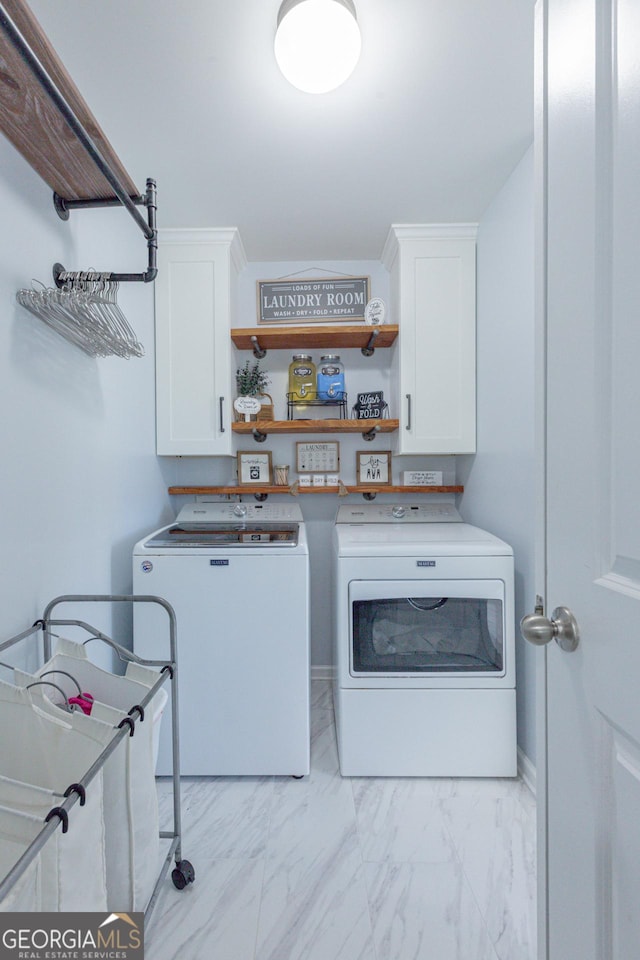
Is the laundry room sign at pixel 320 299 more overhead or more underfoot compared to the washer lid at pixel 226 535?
more overhead

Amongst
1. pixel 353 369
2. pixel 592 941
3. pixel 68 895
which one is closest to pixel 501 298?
pixel 353 369

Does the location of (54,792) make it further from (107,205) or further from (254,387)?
(254,387)

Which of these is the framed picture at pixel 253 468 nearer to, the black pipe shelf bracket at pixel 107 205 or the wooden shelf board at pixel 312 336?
the wooden shelf board at pixel 312 336

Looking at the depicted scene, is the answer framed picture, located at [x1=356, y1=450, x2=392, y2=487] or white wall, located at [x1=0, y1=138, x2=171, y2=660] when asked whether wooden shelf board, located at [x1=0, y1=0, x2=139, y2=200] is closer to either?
white wall, located at [x1=0, y1=138, x2=171, y2=660]

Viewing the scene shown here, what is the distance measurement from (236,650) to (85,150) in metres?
1.63

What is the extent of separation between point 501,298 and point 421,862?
2051 millimetres

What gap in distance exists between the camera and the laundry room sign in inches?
106

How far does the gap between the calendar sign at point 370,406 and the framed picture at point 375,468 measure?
0.77 ft

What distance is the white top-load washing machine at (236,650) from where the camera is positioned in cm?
187

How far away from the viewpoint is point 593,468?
71 cm

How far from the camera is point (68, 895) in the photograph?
2.54 ft

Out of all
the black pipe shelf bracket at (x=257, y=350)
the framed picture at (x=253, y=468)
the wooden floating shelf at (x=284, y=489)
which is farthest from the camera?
the framed picture at (x=253, y=468)

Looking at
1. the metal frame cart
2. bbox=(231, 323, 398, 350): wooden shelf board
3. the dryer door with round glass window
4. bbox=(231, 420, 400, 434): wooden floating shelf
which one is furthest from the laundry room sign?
the metal frame cart

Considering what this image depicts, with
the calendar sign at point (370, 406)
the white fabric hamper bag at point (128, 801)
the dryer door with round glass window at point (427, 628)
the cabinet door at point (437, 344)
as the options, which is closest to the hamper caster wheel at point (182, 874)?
the white fabric hamper bag at point (128, 801)
